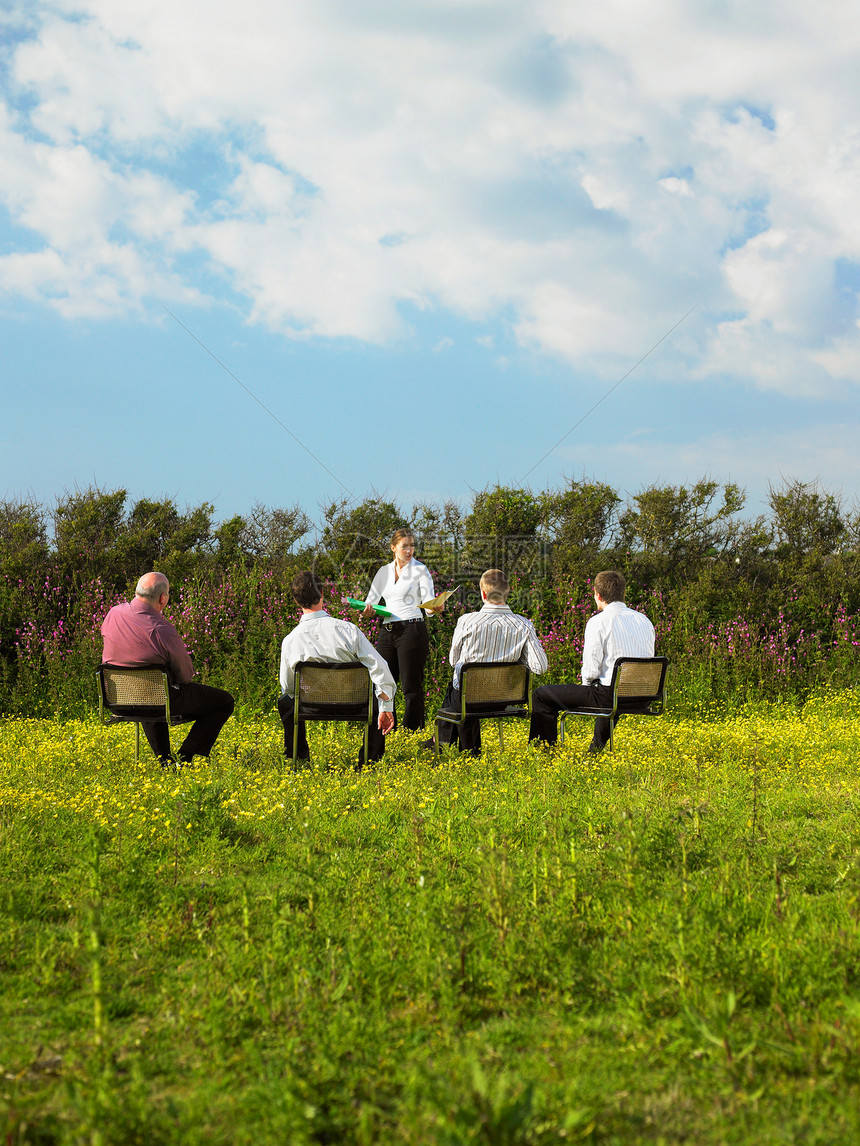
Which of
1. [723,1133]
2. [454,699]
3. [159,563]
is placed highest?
[159,563]

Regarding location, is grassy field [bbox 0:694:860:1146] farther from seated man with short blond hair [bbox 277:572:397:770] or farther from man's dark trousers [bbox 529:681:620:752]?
man's dark trousers [bbox 529:681:620:752]

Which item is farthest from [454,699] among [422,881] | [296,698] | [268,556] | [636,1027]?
[268,556]

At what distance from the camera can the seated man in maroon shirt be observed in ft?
21.2

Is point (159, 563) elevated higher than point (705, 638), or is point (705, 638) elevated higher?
point (159, 563)

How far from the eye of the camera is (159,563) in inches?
479

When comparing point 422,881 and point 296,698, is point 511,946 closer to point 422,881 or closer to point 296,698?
point 422,881

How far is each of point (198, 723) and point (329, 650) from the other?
4.32 feet

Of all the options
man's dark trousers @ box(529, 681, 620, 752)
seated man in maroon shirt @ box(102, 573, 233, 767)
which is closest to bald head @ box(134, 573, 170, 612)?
seated man in maroon shirt @ box(102, 573, 233, 767)

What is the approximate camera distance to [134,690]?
6352mm

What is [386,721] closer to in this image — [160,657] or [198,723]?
[198,723]

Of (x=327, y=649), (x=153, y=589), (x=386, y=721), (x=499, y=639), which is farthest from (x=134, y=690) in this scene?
(x=499, y=639)

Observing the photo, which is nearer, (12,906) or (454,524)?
(12,906)

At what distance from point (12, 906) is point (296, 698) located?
8.98 ft

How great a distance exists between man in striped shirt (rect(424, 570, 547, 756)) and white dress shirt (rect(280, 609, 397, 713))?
68cm
